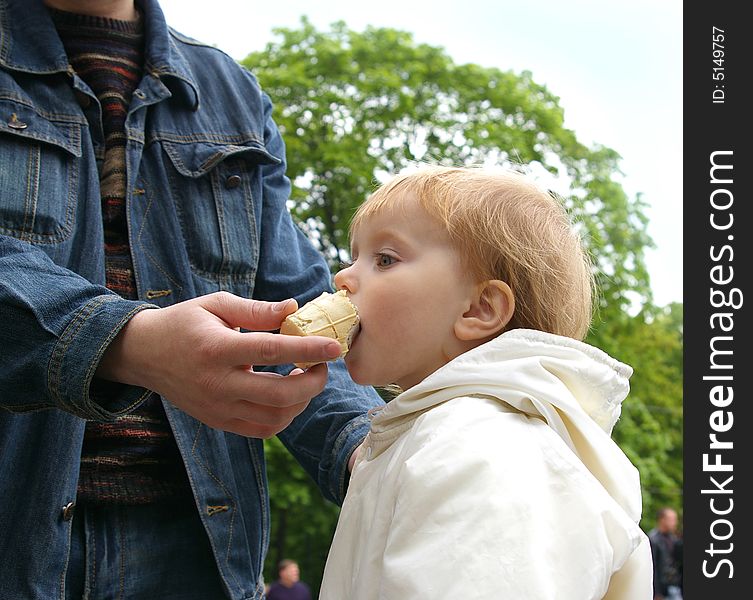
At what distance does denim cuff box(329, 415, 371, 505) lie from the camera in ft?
7.77

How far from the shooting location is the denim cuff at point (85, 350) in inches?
71.9

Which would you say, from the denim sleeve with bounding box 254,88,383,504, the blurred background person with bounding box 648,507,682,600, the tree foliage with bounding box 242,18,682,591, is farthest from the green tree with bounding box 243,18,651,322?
the denim sleeve with bounding box 254,88,383,504

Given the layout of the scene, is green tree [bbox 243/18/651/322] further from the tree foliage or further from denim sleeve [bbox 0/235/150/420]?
denim sleeve [bbox 0/235/150/420]

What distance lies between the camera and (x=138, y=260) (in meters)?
2.41

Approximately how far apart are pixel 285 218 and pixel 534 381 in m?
1.22

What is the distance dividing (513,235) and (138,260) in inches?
37.7

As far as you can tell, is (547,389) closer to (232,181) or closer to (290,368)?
(290,368)

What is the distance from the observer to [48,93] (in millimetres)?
2430

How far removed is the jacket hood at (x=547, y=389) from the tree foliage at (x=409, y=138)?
12338 mm

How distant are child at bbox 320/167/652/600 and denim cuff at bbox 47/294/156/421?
0.51 meters

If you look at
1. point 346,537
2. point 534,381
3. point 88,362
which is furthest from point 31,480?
point 534,381

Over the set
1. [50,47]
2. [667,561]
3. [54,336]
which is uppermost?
[50,47]

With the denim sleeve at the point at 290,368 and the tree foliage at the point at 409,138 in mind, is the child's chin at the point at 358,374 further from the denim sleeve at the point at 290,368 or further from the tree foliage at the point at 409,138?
the tree foliage at the point at 409,138

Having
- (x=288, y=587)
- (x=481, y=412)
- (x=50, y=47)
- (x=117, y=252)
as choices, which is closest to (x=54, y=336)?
(x=117, y=252)
